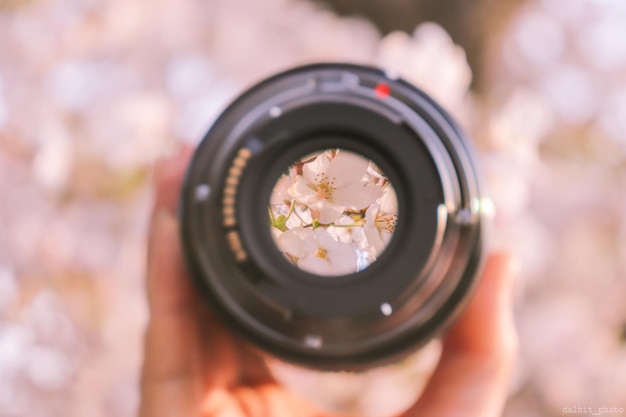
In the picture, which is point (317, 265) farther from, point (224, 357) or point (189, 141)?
point (189, 141)

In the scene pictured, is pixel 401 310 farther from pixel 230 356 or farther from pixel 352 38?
pixel 352 38

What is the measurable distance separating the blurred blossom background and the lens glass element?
0.88 feet

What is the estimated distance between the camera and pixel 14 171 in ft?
2.52

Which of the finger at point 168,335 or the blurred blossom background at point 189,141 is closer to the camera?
the finger at point 168,335

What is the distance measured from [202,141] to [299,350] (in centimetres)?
15

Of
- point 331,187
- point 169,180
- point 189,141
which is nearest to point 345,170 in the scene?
point 331,187

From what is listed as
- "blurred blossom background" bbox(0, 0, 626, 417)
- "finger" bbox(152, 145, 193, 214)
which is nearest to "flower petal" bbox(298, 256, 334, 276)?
"finger" bbox(152, 145, 193, 214)

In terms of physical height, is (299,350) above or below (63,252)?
below

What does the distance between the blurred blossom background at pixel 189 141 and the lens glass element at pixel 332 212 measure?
27cm

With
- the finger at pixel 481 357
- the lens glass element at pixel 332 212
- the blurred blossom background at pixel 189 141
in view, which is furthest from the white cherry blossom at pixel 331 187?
the blurred blossom background at pixel 189 141

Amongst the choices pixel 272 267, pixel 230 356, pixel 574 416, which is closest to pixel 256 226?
pixel 272 267

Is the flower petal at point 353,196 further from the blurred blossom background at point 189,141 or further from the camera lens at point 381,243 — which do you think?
the blurred blossom background at point 189,141

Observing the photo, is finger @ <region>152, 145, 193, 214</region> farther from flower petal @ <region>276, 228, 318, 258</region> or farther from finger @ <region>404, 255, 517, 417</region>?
finger @ <region>404, 255, 517, 417</region>

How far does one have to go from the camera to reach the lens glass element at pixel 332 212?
473mm
